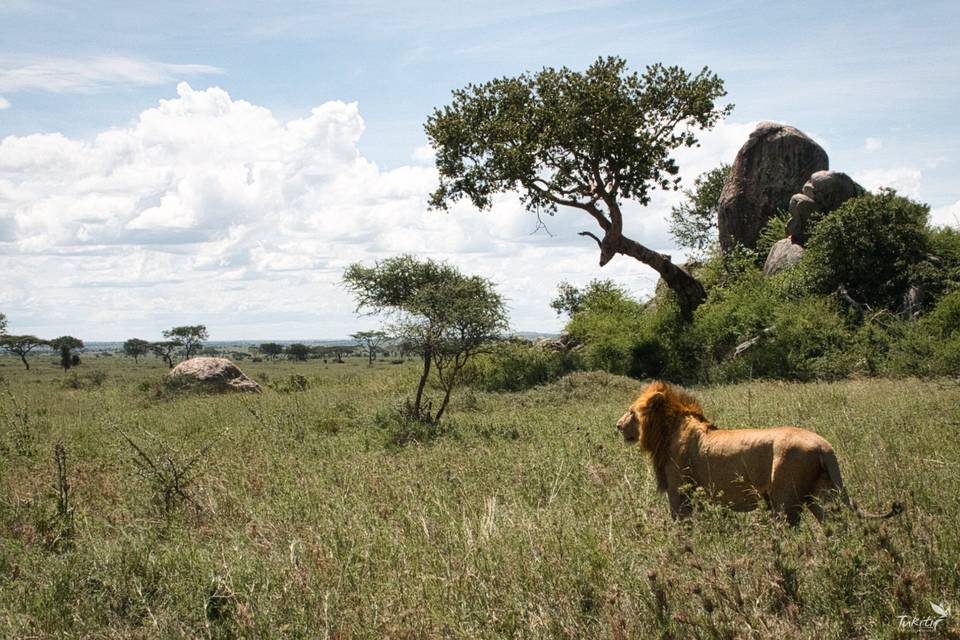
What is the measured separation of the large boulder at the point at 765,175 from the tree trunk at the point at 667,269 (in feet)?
16.8

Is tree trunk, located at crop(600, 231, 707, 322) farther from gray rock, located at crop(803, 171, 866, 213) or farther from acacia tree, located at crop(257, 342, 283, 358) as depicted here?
acacia tree, located at crop(257, 342, 283, 358)

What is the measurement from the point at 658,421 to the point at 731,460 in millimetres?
716

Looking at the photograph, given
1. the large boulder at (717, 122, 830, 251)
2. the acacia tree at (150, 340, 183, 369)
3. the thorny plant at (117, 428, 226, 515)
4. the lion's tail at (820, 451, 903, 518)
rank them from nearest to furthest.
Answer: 1. the lion's tail at (820, 451, 903, 518)
2. the thorny plant at (117, 428, 226, 515)
3. the large boulder at (717, 122, 830, 251)
4. the acacia tree at (150, 340, 183, 369)

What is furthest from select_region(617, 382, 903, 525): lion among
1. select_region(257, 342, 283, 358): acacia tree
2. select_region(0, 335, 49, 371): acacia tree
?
select_region(257, 342, 283, 358): acacia tree

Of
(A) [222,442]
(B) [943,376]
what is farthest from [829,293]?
(A) [222,442]

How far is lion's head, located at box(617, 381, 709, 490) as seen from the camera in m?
6.02

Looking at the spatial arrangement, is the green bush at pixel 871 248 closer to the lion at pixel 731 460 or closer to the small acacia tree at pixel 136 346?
the lion at pixel 731 460

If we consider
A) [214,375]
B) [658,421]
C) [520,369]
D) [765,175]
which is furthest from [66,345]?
[658,421]

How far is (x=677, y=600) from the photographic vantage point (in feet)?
12.8

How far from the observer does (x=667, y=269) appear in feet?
93.4

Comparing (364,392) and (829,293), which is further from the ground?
(829,293)

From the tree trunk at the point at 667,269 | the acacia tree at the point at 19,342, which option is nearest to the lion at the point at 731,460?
the tree trunk at the point at 667,269

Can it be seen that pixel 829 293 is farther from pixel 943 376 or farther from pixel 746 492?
pixel 746 492

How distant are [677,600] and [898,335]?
20065 mm
